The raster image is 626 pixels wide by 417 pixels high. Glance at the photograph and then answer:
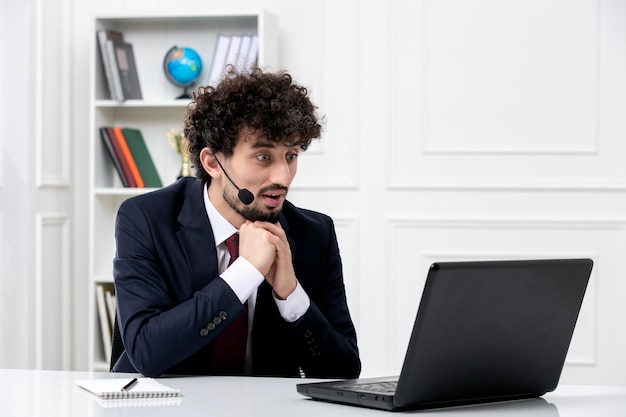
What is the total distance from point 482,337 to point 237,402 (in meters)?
0.41

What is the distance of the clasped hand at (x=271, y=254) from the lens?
1.95 m

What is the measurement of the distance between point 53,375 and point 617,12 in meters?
3.12

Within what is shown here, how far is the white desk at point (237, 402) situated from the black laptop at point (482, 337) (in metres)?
0.03

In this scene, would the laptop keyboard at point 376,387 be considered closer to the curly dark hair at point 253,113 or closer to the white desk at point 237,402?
the white desk at point 237,402

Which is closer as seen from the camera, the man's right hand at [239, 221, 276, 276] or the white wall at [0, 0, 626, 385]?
the man's right hand at [239, 221, 276, 276]

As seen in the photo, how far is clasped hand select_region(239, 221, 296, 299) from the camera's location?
1.95m

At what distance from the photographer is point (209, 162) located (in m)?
2.18

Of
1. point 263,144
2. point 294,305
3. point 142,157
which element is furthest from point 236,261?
point 142,157

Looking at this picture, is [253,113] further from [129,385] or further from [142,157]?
[142,157]

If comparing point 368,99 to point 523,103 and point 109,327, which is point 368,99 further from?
point 109,327

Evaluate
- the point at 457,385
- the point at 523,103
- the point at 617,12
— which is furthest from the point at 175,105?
the point at 457,385

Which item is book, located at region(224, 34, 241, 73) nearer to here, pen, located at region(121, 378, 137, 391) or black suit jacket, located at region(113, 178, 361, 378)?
black suit jacket, located at region(113, 178, 361, 378)

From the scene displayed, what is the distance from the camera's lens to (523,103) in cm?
413

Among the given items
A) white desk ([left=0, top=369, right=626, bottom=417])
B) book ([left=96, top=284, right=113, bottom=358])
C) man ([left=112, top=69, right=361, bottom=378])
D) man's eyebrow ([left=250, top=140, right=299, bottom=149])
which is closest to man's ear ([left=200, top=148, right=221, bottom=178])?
man ([left=112, top=69, right=361, bottom=378])
